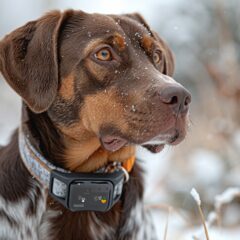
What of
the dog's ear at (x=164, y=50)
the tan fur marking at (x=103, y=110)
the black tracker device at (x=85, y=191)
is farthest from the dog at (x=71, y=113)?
the dog's ear at (x=164, y=50)

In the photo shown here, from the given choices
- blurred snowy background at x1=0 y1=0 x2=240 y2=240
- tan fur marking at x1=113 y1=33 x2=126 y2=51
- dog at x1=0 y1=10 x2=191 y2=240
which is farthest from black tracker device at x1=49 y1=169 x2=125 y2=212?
tan fur marking at x1=113 y1=33 x2=126 y2=51

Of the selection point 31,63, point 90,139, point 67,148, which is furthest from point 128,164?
point 31,63

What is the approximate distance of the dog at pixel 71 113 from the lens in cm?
362

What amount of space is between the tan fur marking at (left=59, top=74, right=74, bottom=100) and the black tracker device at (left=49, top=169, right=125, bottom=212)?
0.46 m

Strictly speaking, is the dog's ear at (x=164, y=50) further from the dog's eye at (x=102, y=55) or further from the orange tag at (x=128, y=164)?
the orange tag at (x=128, y=164)

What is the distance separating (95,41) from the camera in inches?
146

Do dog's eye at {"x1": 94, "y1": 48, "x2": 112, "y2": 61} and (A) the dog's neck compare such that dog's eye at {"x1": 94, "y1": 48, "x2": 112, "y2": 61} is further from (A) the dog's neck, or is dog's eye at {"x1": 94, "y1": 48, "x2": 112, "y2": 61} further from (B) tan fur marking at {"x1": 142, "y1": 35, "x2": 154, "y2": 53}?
Result: (A) the dog's neck

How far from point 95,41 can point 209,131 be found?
16.1ft

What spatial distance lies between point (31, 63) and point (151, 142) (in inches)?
34.7

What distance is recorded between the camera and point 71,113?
3738 millimetres

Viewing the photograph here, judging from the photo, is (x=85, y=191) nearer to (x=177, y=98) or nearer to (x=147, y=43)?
(x=177, y=98)

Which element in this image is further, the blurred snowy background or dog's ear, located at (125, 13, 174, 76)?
the blurred snowy background

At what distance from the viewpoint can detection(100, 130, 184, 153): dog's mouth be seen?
136 inches

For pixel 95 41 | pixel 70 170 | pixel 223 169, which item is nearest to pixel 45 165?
pixel 70 170
